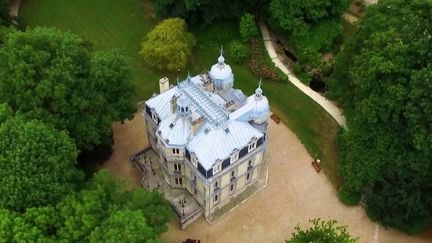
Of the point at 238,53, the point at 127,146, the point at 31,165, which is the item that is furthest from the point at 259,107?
the point at 31,165

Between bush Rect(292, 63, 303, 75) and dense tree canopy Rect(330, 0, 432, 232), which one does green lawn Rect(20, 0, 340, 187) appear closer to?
bush Rect(292, 63, 303, 75)

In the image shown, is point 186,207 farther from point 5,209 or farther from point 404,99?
point 404,99

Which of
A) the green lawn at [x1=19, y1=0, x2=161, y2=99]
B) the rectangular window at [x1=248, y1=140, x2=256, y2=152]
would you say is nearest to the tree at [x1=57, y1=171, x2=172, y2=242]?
the rectangular window at [x1=248, y1=140, x2=256, y2=152]

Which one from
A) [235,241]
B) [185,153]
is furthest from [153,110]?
[235,241]

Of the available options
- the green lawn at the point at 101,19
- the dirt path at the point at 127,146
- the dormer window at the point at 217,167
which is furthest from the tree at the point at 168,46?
the dormer window at the point at 217,167

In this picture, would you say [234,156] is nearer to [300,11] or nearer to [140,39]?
[300,11]

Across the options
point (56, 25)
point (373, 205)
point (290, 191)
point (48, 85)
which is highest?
point (56, 25)
